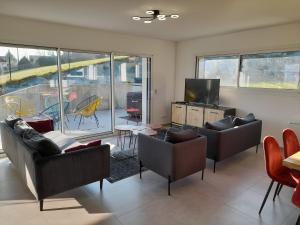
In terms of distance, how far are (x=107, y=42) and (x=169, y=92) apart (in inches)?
97.3

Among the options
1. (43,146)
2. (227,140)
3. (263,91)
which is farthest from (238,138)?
(43,146)

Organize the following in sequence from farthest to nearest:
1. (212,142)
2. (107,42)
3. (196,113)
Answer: (196,113) → (107,42) → (212,142)

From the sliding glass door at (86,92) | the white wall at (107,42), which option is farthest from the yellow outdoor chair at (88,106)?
the white wall at (107,42)

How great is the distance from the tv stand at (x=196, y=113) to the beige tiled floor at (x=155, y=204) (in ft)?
6.63

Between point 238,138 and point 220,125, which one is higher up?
point 220,125

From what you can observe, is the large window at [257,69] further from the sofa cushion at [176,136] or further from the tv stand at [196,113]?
the sofa cushion at [176,136]

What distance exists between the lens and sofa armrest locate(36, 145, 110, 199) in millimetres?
2352

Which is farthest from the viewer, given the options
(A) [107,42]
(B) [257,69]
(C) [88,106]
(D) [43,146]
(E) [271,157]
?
(C) [88,106]

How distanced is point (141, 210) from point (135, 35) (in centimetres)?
431

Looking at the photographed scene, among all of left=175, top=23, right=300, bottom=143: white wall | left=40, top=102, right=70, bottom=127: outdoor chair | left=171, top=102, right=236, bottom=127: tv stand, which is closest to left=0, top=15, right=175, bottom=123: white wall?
left=171, top=102, right=236, bottom=127: tv stand

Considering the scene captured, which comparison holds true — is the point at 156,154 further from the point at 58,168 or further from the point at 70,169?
the point at 58,168

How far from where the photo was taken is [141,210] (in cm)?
247

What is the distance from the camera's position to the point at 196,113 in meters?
5.68

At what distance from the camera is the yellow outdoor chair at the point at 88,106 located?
5.17m
